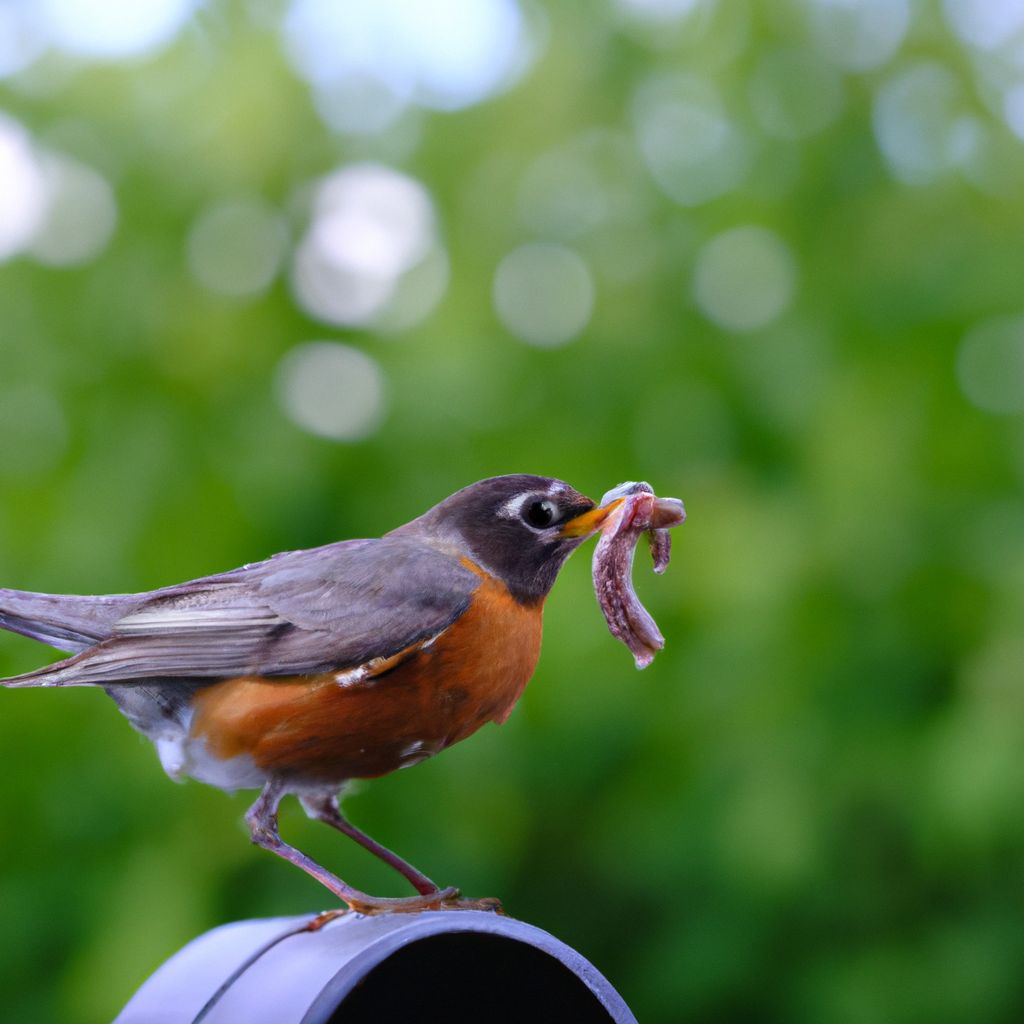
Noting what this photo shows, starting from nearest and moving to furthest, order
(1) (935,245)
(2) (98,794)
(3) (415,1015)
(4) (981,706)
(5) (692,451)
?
(3) (415,1015), (4) (981,706), (2) (98,794), (5) (692,451), (1) (935,245)

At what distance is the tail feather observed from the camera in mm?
2693

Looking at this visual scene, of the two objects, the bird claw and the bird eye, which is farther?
the bird eye

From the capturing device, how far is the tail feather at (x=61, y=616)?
269 cm

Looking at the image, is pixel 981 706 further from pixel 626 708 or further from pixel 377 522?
pixel 377 522

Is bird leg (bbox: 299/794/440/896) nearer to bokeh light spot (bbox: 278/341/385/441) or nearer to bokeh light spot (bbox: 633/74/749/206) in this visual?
bokeh light spot (bbox: 278/341/385/441)

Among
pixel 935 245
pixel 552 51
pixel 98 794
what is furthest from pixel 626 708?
pixel 552 51

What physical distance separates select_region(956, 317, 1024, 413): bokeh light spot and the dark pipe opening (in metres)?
3.11

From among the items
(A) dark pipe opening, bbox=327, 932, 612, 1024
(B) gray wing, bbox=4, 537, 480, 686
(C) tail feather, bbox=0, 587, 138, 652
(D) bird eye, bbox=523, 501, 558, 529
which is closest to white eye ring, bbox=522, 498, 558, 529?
(D) bird eye, bbox=523, 501, 558, 529

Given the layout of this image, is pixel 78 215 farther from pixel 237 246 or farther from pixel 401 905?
pixel 401 905

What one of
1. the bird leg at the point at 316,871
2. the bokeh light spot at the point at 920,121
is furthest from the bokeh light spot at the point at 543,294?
the bird leg at the point at 316,871

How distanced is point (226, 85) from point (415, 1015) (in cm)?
375

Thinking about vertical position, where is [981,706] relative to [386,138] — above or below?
below

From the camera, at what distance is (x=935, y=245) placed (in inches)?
192

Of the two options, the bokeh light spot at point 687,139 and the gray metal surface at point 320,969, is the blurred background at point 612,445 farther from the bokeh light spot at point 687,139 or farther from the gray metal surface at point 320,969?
the gray metal surface at point 320,969
